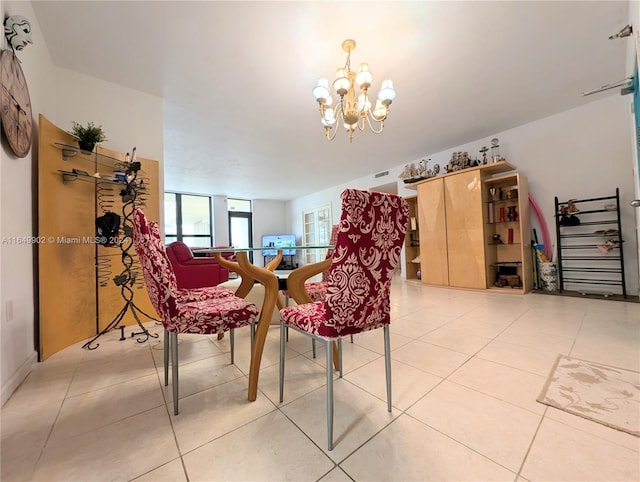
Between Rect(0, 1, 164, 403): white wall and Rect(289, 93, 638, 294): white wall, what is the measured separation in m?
5.06

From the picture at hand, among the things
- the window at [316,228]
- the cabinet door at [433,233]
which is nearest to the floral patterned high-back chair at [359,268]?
the cabinet door at [433,233]

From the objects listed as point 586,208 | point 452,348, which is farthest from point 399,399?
point 586,208

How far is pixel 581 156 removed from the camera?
3248 mm

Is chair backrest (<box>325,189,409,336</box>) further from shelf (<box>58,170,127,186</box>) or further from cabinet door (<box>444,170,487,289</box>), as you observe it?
cabinet door (<box>444,170,487,289</box>)

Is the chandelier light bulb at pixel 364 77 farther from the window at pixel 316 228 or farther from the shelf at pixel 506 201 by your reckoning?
the window at pixel 316 228

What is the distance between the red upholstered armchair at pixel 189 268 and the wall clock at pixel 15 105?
2.18 m

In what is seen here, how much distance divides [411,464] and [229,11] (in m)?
2.83

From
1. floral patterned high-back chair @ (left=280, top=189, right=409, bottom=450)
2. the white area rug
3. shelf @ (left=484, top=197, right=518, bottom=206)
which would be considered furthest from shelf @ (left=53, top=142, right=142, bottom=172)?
shelf @ (left=484, top=197, right=518, bottom=206)

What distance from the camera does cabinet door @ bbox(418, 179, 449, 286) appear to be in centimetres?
415

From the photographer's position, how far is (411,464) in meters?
0.85

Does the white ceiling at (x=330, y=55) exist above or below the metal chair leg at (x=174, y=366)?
above

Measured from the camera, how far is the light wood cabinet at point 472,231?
3.61 metres

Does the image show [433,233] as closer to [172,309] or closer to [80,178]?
[172,309]

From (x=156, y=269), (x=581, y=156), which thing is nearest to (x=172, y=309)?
(x=156, y=269)
